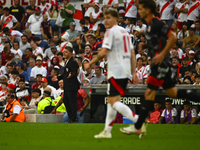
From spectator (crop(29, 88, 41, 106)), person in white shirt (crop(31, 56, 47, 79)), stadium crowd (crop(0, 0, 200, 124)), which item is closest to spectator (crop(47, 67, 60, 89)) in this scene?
stadium crowd (crop(0, 0, 200, 124))

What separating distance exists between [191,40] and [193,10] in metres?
1.87

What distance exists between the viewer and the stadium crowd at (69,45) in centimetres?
1410

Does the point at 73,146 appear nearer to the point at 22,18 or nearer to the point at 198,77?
the point at 198,77

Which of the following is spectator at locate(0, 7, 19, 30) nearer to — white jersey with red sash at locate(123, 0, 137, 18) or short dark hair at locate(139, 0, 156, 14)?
white jersey with red sash at locate(123, 0, 137, 18)

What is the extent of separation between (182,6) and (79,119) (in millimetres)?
8355

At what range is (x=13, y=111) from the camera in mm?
12758

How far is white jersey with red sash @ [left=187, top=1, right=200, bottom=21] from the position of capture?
57.8 ft

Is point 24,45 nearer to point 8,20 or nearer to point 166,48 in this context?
point 8,20

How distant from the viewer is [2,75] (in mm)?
18031

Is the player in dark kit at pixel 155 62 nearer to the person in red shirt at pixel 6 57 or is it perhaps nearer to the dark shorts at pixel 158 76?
the dark shorts at pixel 158 76

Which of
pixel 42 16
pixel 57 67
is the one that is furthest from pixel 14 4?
pixel 57 67

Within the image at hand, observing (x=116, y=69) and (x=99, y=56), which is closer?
(x=99, y=56)

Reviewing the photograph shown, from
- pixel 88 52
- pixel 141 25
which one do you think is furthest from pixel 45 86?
pixel 141 25

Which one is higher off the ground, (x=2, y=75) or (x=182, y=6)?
(x=182, y=6)
